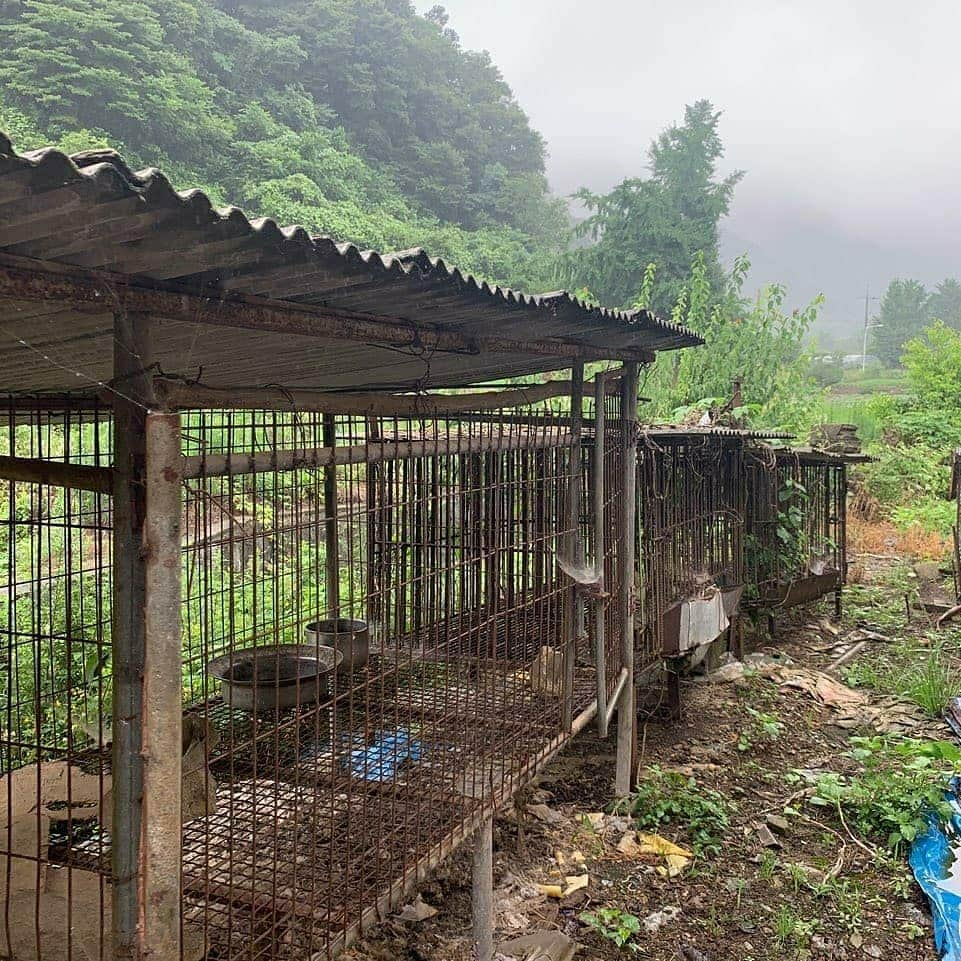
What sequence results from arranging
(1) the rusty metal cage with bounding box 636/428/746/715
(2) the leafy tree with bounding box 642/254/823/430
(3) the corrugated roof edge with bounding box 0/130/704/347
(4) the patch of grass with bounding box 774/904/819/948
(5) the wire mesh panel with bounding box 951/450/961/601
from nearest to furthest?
(3) the corrugated roof edge with bounding box 0/130/704/347 < (4) the patch of grass with bounding box 774/904/819/948 < (1) the rusty metal cage with bounding box 636/428/746/715 < (5) the wire mesh panel with bounding box 951/450/961/601 < (2) the leafy tree with bounding box 642/254/823/430

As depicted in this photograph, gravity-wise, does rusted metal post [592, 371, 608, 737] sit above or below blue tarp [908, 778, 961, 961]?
above

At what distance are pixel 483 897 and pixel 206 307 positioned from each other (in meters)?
2.85

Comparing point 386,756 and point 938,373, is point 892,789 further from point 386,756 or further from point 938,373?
point 938,373

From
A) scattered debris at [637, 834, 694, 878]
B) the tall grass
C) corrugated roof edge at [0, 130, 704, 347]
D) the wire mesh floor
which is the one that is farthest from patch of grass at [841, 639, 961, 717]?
the tall grass

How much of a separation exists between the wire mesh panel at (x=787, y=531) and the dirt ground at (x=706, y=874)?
237 cm

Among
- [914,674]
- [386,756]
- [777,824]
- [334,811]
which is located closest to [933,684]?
[914,674]

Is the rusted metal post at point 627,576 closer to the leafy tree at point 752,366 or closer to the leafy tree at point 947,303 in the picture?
the leafy tree at point 752,366

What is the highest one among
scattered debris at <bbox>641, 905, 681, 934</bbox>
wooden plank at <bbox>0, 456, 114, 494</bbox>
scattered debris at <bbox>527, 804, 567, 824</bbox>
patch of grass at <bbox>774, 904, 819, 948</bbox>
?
wooden plank at <bbox>0, 456, 114, 494</bbox>

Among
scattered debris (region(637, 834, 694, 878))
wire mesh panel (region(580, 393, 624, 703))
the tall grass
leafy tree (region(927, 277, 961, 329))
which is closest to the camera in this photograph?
scattered debris (region(637, 834, 694, 878))

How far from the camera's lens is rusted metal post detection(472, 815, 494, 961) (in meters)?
3.70

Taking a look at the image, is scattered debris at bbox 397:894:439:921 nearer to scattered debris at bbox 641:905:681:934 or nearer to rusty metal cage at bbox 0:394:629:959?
rusty metal cage at bbox 0:394:629:959

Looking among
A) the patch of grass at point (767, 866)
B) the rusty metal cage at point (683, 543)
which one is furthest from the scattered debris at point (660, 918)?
the rusty metal cage at point (683, 543)

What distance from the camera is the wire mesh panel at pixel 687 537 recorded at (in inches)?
250

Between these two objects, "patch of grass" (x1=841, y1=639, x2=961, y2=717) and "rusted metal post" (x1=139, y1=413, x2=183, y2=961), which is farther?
"patch of grass" (x1=841, y1=639, x2=961, y2=717)
